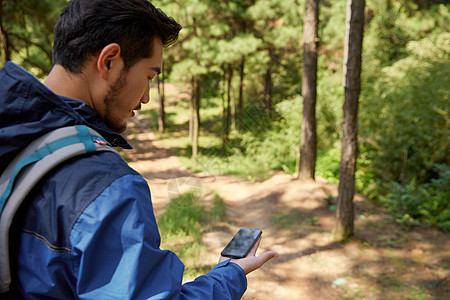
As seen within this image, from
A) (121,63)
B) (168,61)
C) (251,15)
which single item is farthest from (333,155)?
(121,63)

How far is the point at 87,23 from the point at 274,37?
14.4m

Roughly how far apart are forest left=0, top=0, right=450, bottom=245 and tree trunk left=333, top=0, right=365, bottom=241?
5.16ft

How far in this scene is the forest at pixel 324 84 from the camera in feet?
29.6

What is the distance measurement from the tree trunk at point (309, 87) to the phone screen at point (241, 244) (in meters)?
7.88

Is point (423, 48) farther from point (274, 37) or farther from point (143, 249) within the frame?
point (143, 249)

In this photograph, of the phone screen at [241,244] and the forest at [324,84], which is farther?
the forest at [324,84]

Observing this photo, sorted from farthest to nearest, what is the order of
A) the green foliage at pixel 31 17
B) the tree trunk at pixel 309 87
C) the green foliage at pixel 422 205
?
the tree trunk at pixel 309 87, the green foliage at pixel 31 17, the green foliage at pixel 422 205

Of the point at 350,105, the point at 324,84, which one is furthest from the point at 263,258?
the point at 324,84

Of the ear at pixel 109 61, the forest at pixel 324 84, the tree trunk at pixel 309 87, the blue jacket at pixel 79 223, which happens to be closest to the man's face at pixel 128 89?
the ear at pixel 109 61

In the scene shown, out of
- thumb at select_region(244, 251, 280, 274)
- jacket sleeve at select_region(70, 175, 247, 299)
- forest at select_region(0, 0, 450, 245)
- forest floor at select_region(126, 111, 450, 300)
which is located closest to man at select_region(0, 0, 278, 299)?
jacket sleeve at select_region(70, 175, 247, 299)

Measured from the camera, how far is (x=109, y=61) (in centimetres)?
109

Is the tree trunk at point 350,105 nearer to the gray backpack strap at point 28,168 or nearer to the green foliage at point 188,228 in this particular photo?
the green foliage at point 188,228

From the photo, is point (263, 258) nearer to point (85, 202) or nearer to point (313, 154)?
point (85, 202)

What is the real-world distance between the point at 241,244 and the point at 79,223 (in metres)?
0.95
